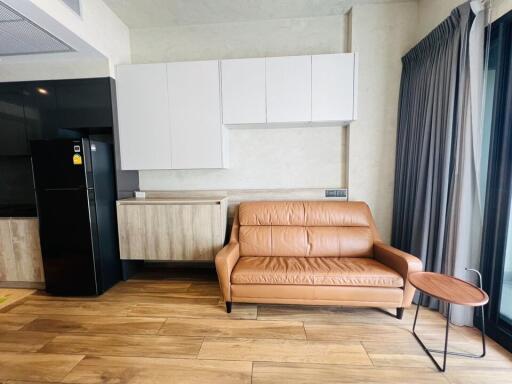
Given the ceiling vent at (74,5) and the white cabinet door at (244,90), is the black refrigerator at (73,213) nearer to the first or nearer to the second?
the ceiling vent at (74,5)

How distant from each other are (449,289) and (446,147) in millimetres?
1086

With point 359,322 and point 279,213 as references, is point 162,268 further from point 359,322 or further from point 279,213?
point 359,322

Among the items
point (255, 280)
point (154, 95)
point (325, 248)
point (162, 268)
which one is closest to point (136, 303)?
point (162, 268)

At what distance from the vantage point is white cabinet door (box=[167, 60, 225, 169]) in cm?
234

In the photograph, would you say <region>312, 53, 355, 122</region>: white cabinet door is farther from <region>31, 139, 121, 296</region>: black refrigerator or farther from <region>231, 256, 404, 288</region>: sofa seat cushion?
<region>31, 139, 121, 296</region>: black refrigerator

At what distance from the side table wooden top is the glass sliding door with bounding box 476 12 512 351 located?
44 centimetres

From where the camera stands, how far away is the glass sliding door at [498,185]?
5.17 ft

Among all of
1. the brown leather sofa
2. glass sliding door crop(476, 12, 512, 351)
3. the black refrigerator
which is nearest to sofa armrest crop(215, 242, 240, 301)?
the brown leather sofa

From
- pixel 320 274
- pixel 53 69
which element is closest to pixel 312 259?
pixel 320 274

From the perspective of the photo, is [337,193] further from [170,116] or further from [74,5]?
[74,5]

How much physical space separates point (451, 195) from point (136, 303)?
9.73ft

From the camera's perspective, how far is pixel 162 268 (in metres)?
2.90

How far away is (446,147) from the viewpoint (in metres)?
1.78

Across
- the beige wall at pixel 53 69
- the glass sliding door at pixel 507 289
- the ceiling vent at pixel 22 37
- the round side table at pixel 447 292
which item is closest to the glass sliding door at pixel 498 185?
the glass sliding door at pixel 507 289
